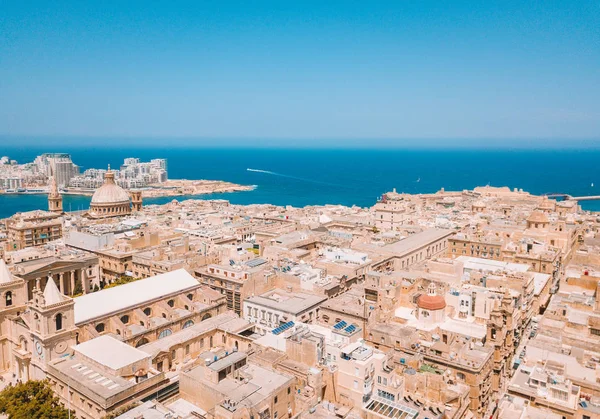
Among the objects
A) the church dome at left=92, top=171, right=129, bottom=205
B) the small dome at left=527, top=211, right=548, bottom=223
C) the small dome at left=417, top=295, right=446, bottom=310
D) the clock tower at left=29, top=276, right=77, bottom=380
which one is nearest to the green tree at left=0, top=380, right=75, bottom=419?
the clock tower at left=29, top=276, right=77, bottom=380

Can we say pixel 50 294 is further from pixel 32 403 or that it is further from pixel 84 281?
pixel 84 281

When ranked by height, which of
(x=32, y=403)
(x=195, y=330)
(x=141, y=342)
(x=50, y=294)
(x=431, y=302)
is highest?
(x=50, y=294)

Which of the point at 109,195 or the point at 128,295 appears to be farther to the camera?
the point at 109,195

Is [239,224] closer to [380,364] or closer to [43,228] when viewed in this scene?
[43,228]

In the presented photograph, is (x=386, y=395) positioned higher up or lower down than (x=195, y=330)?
higher up

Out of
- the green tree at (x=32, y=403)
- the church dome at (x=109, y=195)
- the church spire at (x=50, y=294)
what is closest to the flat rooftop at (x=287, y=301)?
the church spire at (x=50, y=294)

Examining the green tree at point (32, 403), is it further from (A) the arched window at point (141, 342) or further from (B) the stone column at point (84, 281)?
(B) the stone column at point (84, 281)

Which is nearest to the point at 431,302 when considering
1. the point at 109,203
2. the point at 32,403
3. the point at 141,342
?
the point at 141,342
